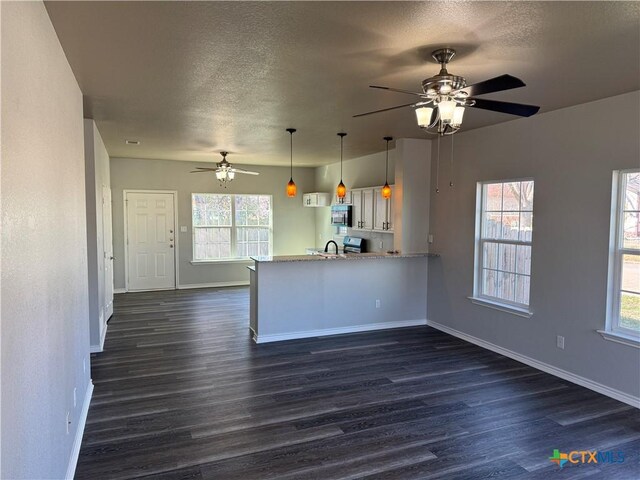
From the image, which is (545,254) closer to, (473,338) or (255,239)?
(473,338)

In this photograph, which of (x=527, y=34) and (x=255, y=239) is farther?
(x=255, y=239)


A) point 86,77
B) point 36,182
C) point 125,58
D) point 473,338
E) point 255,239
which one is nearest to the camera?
point 36,182

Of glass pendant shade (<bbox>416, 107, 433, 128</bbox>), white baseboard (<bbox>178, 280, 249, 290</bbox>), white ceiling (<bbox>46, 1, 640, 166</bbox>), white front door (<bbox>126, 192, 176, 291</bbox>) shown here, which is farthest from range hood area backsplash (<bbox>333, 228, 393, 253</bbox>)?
glass pendant shade (<bbox>416, 107, 433, 128</bbox>)

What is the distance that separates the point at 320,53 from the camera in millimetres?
2762

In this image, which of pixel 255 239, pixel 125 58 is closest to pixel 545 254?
pixel 125 58

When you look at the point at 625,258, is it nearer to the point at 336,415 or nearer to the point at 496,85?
the point at 496,85

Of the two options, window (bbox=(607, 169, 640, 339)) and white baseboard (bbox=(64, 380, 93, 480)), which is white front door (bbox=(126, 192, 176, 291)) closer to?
white baseboard (bbox=(64, 380, 93, 480))

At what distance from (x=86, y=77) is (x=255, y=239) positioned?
633 cm

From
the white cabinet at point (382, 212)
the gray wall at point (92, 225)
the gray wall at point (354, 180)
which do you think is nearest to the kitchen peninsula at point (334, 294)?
the white cabinet at point (382, 212)

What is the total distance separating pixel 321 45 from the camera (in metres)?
2.63

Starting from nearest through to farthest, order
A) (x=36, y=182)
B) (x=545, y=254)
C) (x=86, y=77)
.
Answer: (x=36, y=182) < (x=86, y=77) < (x=545, y=254)

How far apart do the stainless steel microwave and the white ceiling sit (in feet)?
11.1

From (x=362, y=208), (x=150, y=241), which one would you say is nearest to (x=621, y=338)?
(x=362, y=208)

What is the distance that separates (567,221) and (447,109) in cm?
228
